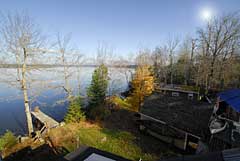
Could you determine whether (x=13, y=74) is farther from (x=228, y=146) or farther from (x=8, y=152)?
(x=228, y=146)

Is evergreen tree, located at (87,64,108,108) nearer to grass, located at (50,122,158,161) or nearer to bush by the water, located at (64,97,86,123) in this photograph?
bush by the water, located at (64,97,86,123)

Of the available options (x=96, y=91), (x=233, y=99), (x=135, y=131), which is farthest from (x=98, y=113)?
(x=233, y=99)

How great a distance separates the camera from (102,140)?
1139 centimetres

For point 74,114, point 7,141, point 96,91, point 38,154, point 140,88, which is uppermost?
point 140,88

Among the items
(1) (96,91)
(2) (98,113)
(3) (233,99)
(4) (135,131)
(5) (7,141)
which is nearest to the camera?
(3) (233,99)

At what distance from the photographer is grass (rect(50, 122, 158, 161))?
9.84 metres

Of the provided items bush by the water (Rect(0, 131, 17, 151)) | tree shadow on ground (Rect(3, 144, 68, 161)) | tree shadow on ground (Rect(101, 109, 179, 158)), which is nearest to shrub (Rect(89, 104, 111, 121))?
tree shadow on ground (Rect(101, 109, 179, 158))

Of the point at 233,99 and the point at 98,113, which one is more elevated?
the point at 233,99

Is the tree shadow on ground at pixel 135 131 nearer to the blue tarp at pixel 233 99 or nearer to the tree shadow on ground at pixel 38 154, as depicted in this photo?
the tree shadow on ground at pixel 38 154

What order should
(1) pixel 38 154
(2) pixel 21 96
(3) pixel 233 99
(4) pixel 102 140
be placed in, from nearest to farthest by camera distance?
(3) pixel 233 99
(1) pixel 38 154
(4) pixel 102 140
(2) pixel 21 96

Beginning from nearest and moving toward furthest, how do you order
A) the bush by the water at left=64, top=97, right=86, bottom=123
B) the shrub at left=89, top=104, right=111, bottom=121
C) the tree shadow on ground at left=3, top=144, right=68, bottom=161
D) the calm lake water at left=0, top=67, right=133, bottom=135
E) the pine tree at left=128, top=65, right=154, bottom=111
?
1. the tree shadow on ground at left=3, top=144, right=68, bottom=161
2. the calm lake water at left=0, top=67, right=133, bottom=135
3. the bush by the water at left=64, top=97, right=86, bottom=123
4. the shrub at left=89, top=104, right=111, bottom=121
5. the pine tree at left=128, top=65, right=154, bottom=111

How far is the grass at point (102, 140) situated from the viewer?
9.84 metres

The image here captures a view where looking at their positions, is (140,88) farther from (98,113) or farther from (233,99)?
(233,99)

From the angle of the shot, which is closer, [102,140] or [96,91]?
[102,140]
